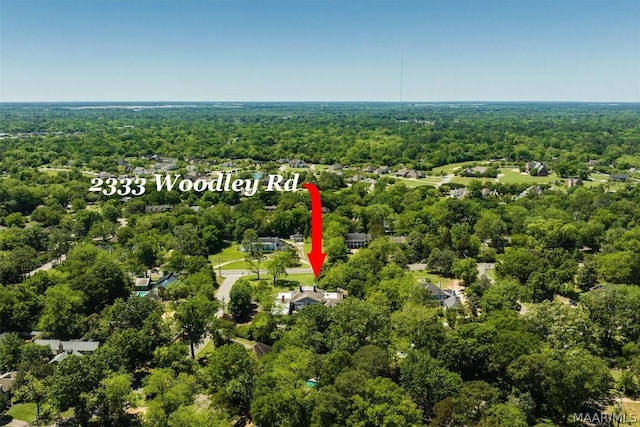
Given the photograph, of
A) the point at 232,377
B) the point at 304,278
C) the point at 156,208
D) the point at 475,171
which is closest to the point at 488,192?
the point at 475,171

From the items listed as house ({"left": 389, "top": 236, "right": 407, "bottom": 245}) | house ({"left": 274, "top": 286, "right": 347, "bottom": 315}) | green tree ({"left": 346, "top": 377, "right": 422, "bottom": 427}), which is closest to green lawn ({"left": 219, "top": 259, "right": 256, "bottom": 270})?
house ({"left": 274, "top": 286, "right": 347, "bottom": 315})

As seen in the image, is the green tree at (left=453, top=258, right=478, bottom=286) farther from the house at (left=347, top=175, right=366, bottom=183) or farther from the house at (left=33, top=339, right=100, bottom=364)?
the house at (left=347, top=175, right=366, bottom=183)

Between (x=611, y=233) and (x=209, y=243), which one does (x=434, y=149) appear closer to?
(x=611, y=233)

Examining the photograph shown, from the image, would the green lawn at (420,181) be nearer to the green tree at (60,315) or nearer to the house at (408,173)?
the house at (408,173)

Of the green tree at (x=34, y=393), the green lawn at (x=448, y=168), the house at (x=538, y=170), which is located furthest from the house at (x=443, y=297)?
the house at (x=538, y=170)

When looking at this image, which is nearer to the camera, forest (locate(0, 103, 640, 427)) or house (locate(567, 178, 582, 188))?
forest (locate(0, 103, 640, 427))

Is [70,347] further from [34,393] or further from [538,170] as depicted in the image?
[538,170]

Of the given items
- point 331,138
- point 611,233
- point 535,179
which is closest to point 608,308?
point 611,233
